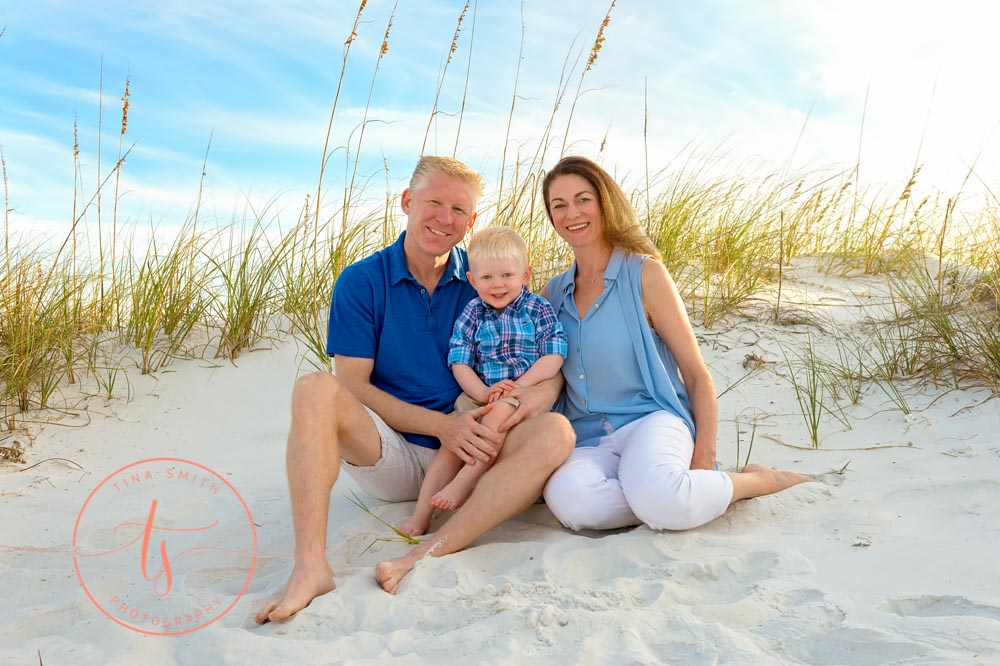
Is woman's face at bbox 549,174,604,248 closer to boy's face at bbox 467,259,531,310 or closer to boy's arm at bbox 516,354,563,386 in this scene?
boy's face at bbox 467,259,531,310

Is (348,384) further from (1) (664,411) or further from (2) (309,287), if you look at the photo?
(2) (309,287)

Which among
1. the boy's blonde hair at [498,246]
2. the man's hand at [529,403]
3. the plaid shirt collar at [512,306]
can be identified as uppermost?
the boy's blonde hair at [498,246]

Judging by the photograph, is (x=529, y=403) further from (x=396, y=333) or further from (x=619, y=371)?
(x=396, y=333)

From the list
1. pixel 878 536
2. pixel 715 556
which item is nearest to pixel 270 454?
pixel 715 556

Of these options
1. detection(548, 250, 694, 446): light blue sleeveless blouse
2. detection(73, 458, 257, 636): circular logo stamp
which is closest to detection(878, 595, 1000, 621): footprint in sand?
detection(548, 250, 694, 446): light blue sleeveless blouse

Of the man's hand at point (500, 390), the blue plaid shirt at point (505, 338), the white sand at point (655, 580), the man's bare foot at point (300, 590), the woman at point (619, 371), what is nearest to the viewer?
the white sand at point (655, 580)

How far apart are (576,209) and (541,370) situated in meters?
0.63

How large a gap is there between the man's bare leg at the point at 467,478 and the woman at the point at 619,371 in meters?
0.25

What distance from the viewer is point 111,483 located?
3865mm

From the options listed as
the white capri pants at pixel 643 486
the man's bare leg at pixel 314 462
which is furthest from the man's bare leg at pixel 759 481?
the man's bare leg at pixel 314 462

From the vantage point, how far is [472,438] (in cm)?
284

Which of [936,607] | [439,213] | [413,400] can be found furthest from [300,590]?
[936,607]

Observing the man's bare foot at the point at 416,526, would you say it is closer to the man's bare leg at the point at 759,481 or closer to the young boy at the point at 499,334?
the young boy at the point at 499,334

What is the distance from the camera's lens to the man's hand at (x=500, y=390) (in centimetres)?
295
